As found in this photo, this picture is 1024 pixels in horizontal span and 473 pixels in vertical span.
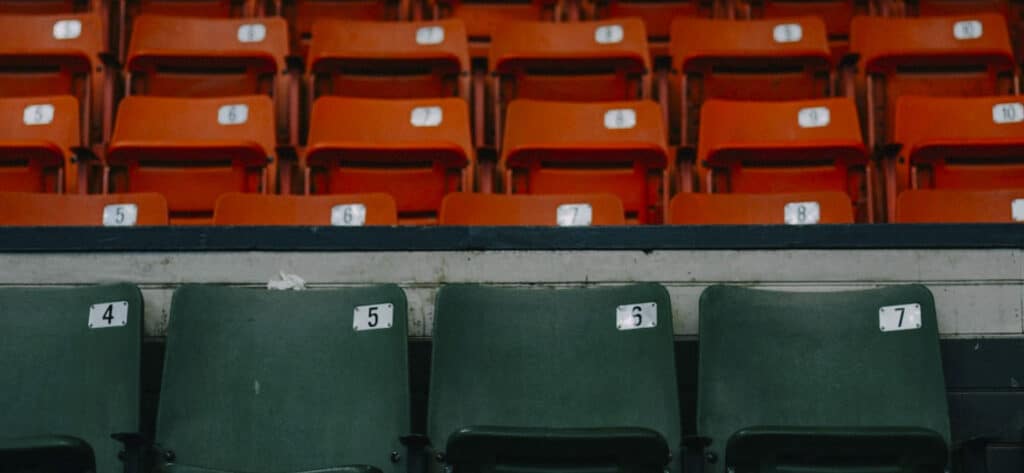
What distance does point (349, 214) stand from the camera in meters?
1.53

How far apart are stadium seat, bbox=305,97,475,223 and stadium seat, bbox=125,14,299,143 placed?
24 cm

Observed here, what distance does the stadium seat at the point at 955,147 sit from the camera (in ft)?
5.70

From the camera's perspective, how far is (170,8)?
2311 millimetres

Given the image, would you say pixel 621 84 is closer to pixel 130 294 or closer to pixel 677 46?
pixel 677 46

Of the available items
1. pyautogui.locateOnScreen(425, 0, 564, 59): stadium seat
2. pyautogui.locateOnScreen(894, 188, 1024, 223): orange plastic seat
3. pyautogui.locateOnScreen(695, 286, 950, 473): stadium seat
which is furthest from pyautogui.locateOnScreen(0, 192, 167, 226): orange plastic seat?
pyautogui.locateOnScreen(894, 188, 1024, 223): orange plastic seat

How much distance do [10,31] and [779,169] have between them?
1.51m

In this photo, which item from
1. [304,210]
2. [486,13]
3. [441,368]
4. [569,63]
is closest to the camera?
[441,368]

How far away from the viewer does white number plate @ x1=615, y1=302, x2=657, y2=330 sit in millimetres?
1124

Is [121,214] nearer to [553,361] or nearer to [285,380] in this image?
[285,380]

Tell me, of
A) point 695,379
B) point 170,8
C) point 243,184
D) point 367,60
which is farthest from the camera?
point 170,8

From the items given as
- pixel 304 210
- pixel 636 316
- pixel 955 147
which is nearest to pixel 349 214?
pixel 304 210

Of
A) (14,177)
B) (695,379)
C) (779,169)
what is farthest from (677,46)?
(14,177)

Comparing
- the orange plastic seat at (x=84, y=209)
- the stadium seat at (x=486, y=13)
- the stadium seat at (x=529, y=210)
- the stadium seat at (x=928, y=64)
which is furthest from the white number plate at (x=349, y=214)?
the stadium seat at (x=928, y=64)

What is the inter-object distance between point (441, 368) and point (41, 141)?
991 millimetres
